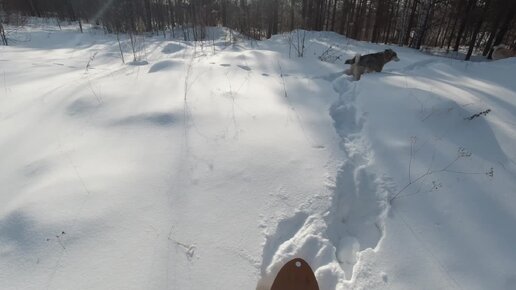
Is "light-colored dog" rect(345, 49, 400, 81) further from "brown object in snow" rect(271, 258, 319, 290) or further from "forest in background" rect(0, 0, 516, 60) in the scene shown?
"forest in background" rect(0, 0, 516, 60)

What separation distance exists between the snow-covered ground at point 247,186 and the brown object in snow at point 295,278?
80 mm

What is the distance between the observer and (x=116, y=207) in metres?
1.51

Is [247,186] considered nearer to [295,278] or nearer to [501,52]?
[295,278]

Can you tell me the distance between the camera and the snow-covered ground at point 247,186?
51.8 inches

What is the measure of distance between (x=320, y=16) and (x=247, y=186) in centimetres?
1580

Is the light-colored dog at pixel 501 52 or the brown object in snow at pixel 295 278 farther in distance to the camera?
the light-colored dog at pixel 501 52

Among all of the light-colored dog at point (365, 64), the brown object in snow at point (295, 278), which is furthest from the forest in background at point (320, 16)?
the brown object in snow at point (295, 278)

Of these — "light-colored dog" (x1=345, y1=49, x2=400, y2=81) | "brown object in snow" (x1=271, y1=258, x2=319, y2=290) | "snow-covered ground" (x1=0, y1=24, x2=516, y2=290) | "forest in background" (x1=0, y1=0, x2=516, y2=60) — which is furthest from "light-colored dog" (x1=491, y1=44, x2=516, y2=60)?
"brown object in snow" (x1=271, y1=258, x2=319, y2=290)

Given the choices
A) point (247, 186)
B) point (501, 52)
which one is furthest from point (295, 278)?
point (501, 52)

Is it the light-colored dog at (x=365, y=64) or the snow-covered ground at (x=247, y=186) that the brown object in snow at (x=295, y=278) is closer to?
the snow-covered ground at (x=247, y=186)

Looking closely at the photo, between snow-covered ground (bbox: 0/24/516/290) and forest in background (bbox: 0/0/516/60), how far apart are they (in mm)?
7692

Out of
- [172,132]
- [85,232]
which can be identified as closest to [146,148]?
[172,132]

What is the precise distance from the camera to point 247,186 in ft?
5.86

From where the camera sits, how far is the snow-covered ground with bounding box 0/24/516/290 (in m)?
1.32
